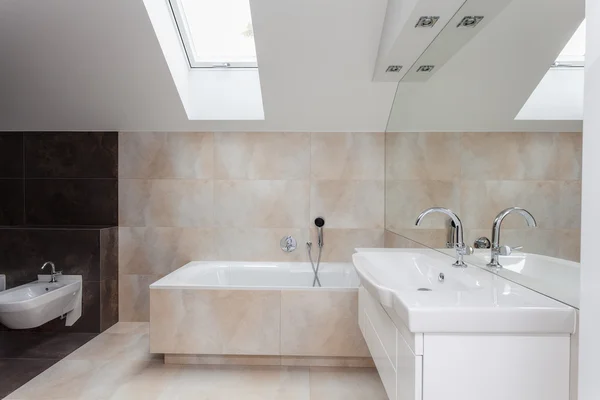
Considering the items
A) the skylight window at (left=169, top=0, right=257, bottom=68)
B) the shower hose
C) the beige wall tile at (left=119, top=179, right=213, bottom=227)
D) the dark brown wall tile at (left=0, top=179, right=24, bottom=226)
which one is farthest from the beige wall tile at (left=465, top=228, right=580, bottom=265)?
the dark brown wall tile at (left=0, top=179, right=24, bottom=226)

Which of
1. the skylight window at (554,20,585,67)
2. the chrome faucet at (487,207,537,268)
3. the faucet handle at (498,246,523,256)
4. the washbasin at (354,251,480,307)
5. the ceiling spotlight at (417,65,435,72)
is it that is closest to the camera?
the skylight window at (554,20,585,67)

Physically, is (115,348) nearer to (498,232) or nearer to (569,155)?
(498,232)

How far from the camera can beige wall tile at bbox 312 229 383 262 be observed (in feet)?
12.2

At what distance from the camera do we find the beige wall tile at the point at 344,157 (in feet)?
12.1

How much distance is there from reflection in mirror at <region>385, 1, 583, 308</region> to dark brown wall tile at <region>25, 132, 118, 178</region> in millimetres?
2691

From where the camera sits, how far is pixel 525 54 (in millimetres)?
1443

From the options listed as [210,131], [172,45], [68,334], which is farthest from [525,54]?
[68,334]

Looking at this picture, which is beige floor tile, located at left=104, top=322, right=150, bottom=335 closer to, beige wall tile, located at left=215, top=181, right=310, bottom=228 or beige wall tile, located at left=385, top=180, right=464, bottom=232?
beige wall tile, located at left=215, top=181, right=310, bottom=228

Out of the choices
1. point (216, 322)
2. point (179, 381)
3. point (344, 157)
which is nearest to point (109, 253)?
point (216, 322)

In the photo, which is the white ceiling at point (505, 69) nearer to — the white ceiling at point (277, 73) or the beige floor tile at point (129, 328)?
the white ceiling at point (277, 73)

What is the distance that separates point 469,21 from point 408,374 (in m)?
1.50

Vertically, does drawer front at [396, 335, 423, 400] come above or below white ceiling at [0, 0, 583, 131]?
below

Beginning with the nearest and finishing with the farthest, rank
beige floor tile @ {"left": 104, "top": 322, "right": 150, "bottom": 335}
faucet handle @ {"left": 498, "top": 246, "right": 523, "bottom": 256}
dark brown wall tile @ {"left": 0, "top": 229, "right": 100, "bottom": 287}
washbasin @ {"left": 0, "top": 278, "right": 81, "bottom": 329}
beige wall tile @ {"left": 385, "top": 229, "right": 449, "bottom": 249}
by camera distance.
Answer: faucet handle @ {"left": 498, "top": 246, "right": 523, "bottom": 256} < beige wall tile @ {"left": 385, "top": 229, "right": 449, "bottom": 249} < washbasin @ {"left": 0, "top": 278, "right": 81, "bottom": 329} < dark brown wall tile @ {"left": 0, "top": 229, "right": 100, "bottom": 287} < beige floor tile @ {"left": 104, "top": 322, "right": 150, "bottom": 335}

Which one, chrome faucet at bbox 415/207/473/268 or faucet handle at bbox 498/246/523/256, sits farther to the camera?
Result: chrome faucet at bbox 415/207/473/268
